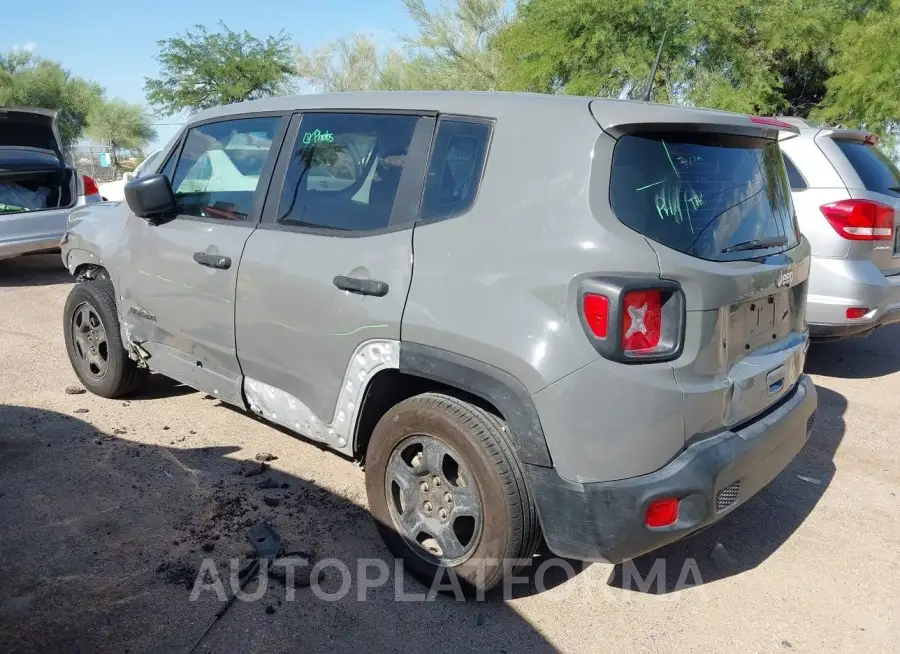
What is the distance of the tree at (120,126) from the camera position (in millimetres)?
46406

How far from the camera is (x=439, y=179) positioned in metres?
2.89

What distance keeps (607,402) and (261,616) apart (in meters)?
1.56

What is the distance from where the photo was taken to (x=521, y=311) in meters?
2.48

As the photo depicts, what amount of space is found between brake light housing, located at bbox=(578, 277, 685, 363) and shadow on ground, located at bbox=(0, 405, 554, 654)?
1171 millimetres

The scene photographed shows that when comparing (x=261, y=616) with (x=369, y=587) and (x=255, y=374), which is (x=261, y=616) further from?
(x=255, y=374)

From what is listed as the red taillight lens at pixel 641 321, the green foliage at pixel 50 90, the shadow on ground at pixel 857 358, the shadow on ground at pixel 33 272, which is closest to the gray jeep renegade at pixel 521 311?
the red taillight lens at pixel 641 321

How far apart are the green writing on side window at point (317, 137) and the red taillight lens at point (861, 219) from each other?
12.2 feet

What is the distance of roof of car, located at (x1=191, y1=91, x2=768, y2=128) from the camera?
261 centimetres

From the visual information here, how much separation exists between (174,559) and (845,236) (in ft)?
15.6

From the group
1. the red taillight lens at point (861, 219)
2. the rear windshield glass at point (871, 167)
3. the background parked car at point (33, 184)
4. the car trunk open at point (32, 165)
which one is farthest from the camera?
the car trunk open at point (32, 165)

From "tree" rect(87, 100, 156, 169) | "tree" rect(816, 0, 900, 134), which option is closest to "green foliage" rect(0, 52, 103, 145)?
"tree" rect(87, 100, 156, 169)

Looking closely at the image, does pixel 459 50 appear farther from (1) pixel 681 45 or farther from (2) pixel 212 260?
(2) pixel 212 260

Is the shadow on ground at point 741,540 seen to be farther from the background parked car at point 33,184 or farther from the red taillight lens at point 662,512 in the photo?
the background parked car at point 33,184

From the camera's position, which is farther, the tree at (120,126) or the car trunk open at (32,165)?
the tree at (120,126)
